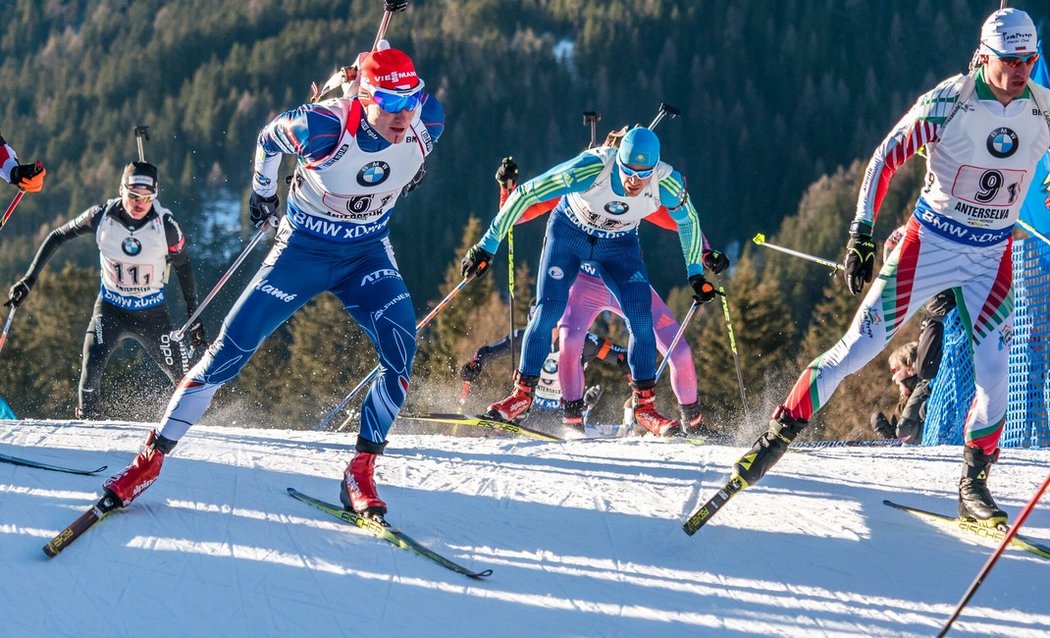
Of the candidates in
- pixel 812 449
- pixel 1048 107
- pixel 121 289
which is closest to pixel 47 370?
pixel 121 289

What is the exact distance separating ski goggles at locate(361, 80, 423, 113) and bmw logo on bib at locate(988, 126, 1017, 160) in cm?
232

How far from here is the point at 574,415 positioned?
27.5ft

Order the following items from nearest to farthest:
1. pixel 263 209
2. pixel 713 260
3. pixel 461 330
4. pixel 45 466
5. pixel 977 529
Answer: pixel 977 529, pixel 263 209, pixel 45 466, pixel 713 260, pixel 461 330

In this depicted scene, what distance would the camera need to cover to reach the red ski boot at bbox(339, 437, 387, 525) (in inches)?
185

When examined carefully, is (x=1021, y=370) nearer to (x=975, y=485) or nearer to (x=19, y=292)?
(x=975, y=485)

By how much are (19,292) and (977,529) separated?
19.8 feet

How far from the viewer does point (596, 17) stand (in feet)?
333

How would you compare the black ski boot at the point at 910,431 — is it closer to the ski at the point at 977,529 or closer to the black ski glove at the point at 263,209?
the ski at the point at 977,529

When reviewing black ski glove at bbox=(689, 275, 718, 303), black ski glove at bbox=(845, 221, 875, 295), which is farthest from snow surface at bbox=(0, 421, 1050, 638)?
black ski glove at bbox=(689, 275, 718, 303)

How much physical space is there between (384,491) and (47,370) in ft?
115

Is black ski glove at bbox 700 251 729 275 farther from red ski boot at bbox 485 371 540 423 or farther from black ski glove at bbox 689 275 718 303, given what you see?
red ski boot at bbox 485 371 540 423

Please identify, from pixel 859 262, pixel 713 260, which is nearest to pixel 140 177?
pixel 713 260

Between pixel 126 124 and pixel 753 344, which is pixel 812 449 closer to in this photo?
pixel 753 344

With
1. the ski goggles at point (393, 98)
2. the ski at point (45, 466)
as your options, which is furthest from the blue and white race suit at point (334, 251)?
the ski at point (45, 466)
